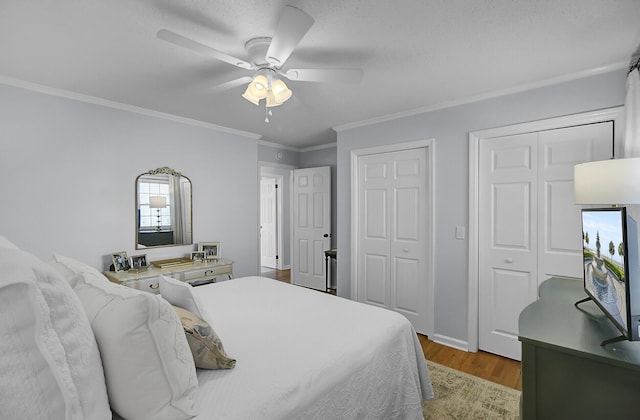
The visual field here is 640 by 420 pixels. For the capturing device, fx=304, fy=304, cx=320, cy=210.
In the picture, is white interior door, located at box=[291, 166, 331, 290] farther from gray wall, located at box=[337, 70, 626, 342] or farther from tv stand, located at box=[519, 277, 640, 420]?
tv stand, located at box=[519, 277, 640, 420]

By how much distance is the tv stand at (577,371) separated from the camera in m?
1.01

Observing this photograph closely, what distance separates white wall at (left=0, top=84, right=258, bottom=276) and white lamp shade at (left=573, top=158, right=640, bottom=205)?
360cm

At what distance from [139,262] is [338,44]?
2812mm

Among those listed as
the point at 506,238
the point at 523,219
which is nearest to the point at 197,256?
the point at 506,238

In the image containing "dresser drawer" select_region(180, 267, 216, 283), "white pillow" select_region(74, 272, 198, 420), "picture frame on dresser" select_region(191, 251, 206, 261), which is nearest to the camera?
"white pillow" select_region(74, 272, 198, 420)

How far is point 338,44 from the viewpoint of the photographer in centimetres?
194

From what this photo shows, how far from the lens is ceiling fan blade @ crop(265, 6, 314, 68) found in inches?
53.5

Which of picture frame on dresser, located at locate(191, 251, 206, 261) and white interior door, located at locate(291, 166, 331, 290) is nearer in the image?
picture frame on dresser, located at locate(191, 251, 206, 261)

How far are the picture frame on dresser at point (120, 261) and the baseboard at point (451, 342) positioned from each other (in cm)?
323

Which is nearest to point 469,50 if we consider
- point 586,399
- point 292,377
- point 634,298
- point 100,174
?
point 634,298

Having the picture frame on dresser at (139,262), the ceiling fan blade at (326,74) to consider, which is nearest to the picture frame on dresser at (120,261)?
the picture frame on dresser at (139,262)

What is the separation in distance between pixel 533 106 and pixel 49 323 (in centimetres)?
329

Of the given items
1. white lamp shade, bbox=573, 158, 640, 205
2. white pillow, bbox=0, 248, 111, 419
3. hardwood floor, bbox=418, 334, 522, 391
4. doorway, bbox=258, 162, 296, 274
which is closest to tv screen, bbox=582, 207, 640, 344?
white lamp shade, bbox=573, 158, 640, 205

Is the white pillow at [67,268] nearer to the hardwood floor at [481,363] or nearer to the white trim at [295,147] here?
the hardwood floor at [481,363]
